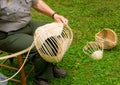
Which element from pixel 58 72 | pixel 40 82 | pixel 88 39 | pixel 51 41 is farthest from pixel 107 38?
pixel 51 41

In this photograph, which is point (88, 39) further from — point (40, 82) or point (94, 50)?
point (40, 82)

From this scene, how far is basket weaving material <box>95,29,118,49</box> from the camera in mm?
4398

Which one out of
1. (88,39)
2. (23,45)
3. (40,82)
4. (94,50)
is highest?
(23,45)

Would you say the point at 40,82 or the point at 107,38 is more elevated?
the point at 40,82

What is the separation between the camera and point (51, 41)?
3.21 meters

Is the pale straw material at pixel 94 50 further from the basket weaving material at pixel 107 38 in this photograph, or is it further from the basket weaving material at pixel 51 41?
the basket weaving material at pixel 51 41

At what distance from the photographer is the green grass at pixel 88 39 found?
3887 mm

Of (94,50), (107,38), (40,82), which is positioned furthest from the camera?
(107,38)

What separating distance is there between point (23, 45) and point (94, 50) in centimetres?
135

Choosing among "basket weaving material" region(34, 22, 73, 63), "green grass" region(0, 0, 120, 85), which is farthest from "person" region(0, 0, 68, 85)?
"green grass" region(0, 0, 120, 85)

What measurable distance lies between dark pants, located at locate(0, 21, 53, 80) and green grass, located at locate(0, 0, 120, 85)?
1.21 feet

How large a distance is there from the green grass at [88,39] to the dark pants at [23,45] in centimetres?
37

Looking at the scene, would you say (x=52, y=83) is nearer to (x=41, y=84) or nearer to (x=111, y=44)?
(x=41, y=84)

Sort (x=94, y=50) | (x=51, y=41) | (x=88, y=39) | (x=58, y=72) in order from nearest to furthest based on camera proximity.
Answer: (x=51, y=41), (x=58, y=72), (x=94, y=50), (x=88, y=39)
